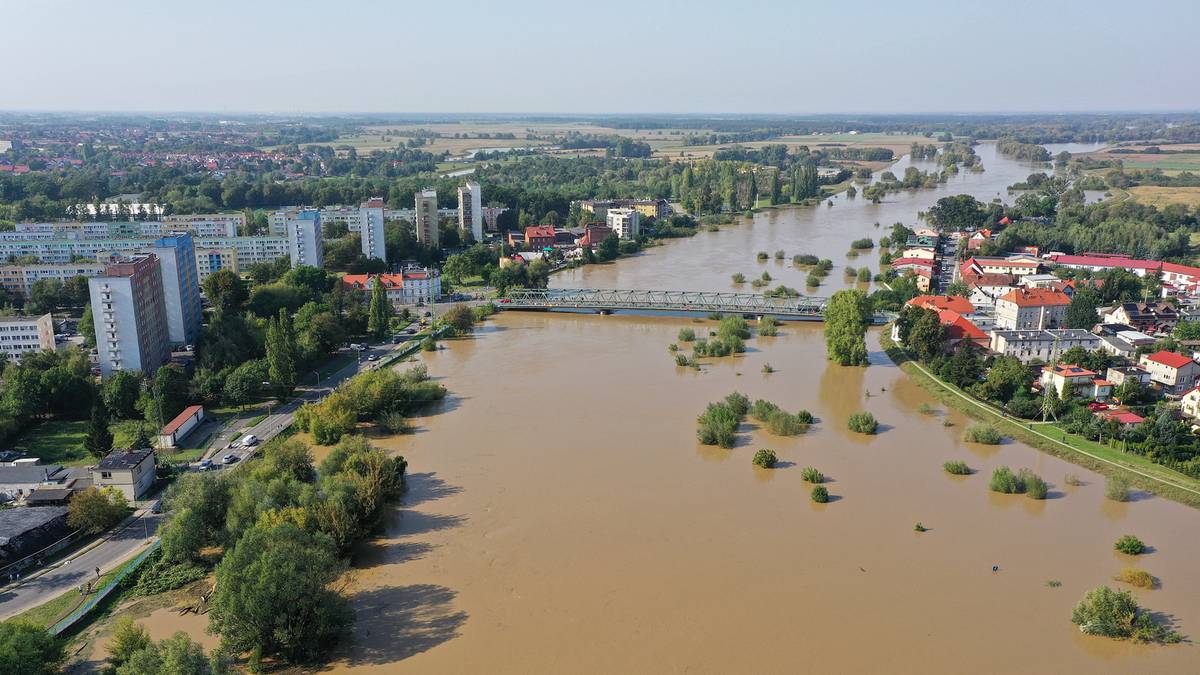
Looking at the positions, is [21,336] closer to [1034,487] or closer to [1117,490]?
[1034,487]

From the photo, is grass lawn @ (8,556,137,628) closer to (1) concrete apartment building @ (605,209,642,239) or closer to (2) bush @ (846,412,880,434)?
(2) bush @ (846,412,880,434)

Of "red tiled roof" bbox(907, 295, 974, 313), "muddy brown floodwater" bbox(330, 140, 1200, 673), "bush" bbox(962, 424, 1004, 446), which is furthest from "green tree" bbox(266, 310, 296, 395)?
"red tiled roof" bbox(907, 295, 974, 313)

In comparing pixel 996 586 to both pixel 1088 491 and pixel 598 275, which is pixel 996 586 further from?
pixel 598 275

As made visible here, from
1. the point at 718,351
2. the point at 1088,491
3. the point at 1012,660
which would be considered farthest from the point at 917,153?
the point at 1012,660

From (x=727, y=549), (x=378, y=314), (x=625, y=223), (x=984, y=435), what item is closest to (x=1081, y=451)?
(x=984, y=435)

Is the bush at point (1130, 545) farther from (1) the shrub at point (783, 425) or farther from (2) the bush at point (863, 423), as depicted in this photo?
(1) the shrub at point (783, 425)

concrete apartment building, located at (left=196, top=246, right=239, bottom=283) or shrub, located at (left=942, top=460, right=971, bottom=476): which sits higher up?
concrete apartment building, located at (left=196, top=246, right=239, bottom=283)

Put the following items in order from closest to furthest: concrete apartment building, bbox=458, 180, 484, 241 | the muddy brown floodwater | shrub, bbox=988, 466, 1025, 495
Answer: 1. the muddy brown floodwater
2. shrub, bbox=988, 466, 1025, 495
3. concrete apartment building, bbox=458, 180, 484, 241

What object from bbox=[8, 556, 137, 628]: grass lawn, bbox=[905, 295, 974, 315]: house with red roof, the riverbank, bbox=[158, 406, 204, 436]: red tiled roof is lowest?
bbox=[8, 556, 137, 628]: grass lawn
